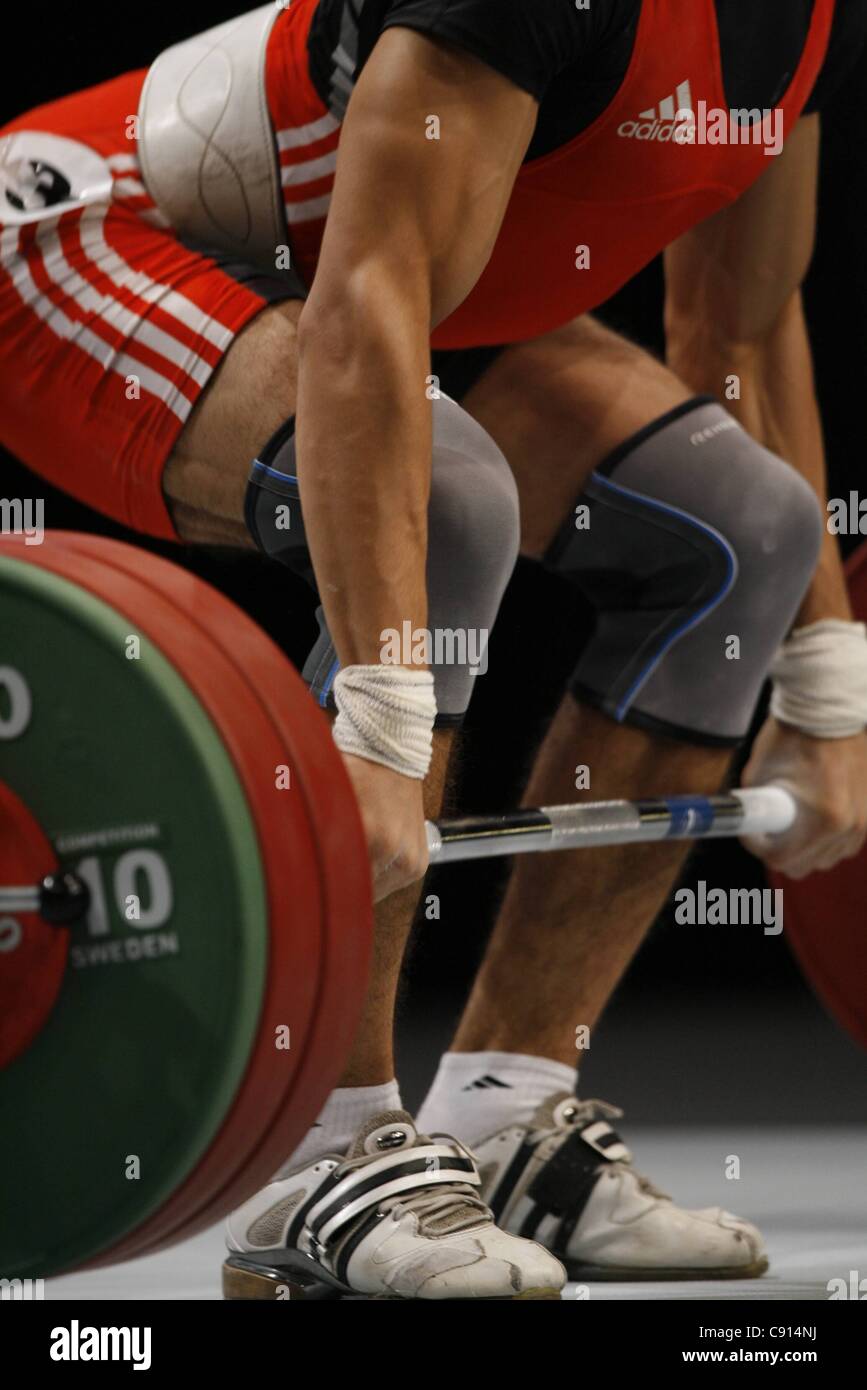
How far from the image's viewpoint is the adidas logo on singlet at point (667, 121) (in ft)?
4.34

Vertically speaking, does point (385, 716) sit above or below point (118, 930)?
above

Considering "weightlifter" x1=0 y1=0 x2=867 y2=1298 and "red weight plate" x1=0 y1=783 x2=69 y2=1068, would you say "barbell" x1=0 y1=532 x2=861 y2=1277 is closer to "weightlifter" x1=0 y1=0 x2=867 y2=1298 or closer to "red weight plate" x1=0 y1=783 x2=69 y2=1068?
"red weight plate" x1=0 y1=783 x2=69 y2=1068

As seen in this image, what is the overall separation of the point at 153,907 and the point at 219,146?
73 cm

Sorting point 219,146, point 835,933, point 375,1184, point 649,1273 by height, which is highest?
point 219,146

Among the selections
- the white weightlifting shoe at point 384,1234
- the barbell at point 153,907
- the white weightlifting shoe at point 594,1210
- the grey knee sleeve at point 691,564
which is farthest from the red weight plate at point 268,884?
the grey knee sleeve at point 691,564

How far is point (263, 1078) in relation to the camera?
0.94 metres

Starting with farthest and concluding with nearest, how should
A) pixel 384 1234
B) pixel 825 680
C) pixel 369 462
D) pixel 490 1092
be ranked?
pixel 825 680 → pixel 490 1092 → pixel 384 1234 → pixel 369 462

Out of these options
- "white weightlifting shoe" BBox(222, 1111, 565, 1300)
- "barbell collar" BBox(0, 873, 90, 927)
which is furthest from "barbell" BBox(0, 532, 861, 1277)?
"white weightlifting shoe" BBox(222, 1111, 565, 1300)

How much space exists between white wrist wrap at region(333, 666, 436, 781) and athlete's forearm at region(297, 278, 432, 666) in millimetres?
17

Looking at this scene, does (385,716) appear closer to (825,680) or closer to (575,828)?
(575,828)

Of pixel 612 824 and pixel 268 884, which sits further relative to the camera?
pixel 612 824

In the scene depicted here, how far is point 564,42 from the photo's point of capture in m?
1.19

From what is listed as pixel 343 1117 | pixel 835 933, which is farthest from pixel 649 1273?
pixel 835 933

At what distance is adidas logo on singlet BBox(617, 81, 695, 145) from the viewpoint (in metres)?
1.32
